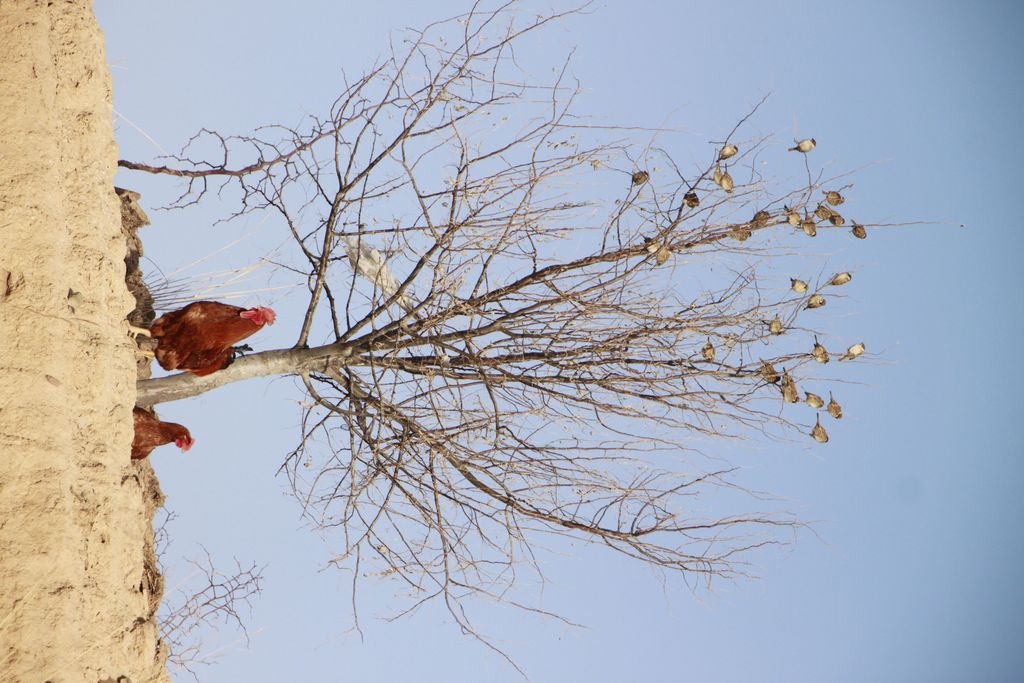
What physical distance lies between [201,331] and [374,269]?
45.3 inches

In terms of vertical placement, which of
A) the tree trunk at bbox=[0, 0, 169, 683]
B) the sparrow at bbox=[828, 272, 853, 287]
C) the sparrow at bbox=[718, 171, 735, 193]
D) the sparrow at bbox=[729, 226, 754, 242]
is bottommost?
the tree trunk at bbox=[0, 0, 169, 683]

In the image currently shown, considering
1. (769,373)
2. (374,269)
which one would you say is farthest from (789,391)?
(374,269)

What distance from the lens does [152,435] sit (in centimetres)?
491

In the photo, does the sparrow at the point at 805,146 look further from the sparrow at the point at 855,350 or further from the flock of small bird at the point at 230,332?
the sparrow at the point at 855,350

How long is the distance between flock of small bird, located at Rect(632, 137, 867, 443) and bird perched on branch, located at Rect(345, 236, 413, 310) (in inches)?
64.6

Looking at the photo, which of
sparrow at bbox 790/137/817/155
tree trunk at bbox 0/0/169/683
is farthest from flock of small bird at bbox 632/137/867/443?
tree trunk at bbox 0/0/169/683

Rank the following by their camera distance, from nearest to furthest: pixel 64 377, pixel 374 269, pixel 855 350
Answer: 1. pixel 64 377
2. pixel 855 350
3. pixel 374 269

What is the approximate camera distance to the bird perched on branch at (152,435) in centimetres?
484

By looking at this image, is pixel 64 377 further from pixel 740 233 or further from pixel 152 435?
pixel 740 233

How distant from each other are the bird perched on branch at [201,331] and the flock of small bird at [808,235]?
7.81 ft

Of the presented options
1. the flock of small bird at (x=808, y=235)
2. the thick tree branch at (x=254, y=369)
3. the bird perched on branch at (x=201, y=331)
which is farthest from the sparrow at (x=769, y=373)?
the bird perched on branch at (x=201, y=331)

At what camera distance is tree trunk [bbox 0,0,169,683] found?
3441 millimetres

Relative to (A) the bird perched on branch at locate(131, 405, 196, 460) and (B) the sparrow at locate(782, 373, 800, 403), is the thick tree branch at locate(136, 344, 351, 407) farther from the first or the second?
(B) the sparrow at locate(782, 373, 800, 403)

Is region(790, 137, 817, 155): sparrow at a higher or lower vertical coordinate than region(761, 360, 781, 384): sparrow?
higher
